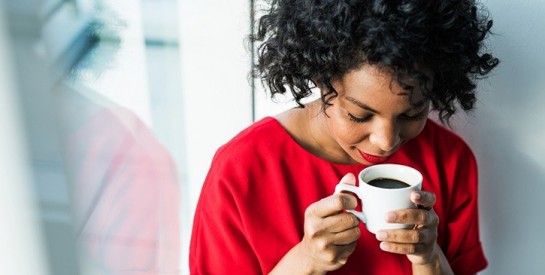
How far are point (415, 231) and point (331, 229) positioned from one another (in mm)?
131

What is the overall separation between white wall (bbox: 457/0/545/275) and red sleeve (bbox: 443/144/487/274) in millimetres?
92

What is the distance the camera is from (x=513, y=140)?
1.20 m

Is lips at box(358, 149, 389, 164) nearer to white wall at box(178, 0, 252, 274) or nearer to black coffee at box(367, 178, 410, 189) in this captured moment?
black coffee at box(367, 178, 410, 189)

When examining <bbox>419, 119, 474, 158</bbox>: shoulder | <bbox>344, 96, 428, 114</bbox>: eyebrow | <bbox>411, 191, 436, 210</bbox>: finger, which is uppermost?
<bbox>344, 96, 428, 114</bbox>: eyebrow

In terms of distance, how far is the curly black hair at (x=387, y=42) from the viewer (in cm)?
84

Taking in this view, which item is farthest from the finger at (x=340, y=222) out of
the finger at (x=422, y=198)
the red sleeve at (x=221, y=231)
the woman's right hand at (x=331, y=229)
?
the red sleeve at (x=221, y=231)

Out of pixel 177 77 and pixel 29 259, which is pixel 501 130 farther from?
pixel 29 259

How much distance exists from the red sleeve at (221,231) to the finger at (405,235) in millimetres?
281

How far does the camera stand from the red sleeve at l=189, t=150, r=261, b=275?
1.06m

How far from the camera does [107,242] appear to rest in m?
1.29

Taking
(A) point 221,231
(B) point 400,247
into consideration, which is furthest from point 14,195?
(B) point 400,247

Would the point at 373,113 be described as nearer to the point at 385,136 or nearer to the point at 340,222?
the point at 385,136

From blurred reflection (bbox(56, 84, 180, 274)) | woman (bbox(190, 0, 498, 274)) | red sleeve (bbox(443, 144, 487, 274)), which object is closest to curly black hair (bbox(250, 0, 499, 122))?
woman (bbox(190, 0, 498, 274))

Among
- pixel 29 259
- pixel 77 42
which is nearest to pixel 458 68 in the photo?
pixel 77 42
